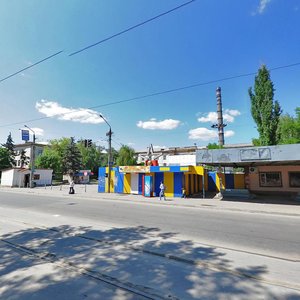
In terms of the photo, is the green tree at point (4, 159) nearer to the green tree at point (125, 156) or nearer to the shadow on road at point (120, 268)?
the green tree at point (125, 156)

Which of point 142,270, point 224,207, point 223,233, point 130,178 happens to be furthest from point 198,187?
point 142,270

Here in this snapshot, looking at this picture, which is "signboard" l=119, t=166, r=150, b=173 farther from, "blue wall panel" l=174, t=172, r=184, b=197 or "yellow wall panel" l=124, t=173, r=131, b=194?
"blue wall panel" l=174, t=172, r=184, b=197

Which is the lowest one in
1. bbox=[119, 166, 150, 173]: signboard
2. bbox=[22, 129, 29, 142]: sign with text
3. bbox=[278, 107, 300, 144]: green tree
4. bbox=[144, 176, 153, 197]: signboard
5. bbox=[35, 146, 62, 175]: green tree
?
bbox=[144, 176, 153, 197]: signboard

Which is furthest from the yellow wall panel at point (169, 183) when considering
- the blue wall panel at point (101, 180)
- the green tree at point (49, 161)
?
the green tree at point (49, 161)

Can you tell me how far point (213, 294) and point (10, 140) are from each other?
7259 centimetres

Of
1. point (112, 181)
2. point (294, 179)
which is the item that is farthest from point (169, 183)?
point (294, 179)

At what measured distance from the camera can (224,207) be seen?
47.7ft

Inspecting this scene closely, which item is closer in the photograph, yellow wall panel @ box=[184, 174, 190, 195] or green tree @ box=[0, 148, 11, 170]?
yellow wall panel @ box=[184, 174, 190, 195]

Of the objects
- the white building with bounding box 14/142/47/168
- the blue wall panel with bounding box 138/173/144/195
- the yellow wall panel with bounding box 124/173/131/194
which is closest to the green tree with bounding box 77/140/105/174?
the white building with bounding box 14/142/47/168

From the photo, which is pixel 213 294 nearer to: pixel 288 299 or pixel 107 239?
pixel 288 299

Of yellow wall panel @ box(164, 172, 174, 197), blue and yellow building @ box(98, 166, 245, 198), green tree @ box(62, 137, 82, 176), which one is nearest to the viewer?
blue and yellow building @ box(98, 166, 245, 198)

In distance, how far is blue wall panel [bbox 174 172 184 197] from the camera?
2155cm

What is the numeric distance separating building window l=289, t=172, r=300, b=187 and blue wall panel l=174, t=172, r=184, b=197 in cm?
1084

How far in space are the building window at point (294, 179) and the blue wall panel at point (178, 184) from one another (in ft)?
35.6
